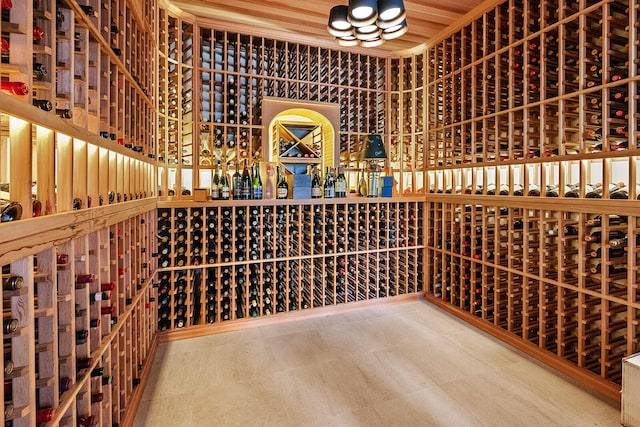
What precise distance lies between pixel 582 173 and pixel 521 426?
1.55 meters

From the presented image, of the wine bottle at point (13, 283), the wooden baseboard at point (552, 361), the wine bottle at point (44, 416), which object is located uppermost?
the wine bottle at point (13, 283)

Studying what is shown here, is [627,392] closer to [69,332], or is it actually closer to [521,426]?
[521,426]

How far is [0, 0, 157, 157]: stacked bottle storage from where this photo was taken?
77cm

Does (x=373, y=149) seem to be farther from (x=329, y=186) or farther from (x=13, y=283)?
(x=13, y=283)

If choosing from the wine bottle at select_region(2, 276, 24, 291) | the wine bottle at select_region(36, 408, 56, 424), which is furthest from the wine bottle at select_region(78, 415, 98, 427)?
the wine bottle at select_region(2, 276, 24, 291)

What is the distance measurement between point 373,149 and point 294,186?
0.93 m

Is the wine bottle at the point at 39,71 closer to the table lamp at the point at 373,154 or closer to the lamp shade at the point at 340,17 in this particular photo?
the lamp shade at the point at 340,17

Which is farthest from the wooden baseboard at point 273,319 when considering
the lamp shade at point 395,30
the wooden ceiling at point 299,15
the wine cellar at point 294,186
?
the wooden ceiling at point 299,15

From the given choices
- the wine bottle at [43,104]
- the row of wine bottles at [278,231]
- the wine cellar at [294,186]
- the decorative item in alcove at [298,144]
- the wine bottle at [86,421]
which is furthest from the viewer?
the decorative item in alcove at [298,144]

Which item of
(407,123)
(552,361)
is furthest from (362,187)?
(552,361)

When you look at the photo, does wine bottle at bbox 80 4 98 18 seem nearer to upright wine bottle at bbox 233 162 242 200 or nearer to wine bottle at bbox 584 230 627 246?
upright wine bottle at bbox 233 162 242 200

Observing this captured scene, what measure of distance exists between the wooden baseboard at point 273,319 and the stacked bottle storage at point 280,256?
0.04 m

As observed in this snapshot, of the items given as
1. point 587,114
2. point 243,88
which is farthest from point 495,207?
point 243,88

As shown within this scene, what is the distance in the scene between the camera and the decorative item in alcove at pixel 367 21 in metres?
1.91
